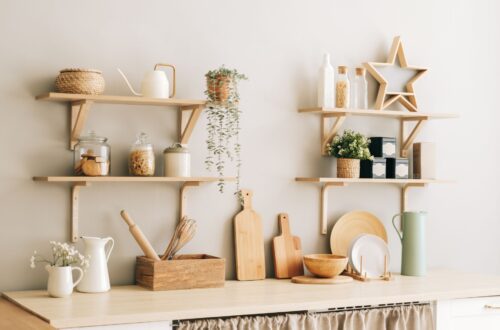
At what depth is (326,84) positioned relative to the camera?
12.5 ft

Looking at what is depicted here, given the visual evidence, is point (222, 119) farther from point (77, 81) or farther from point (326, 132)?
point (77, 81)

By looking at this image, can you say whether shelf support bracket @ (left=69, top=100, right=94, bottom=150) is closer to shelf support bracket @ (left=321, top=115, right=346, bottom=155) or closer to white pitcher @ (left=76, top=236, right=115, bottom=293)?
white pitcher @ (left=76, top=236, right=115, bottom=293)

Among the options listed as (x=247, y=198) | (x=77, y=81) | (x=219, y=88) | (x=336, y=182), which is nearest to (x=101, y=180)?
(x=77, y=81)

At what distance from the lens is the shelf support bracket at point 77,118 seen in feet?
10.5

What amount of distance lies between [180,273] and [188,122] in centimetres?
68

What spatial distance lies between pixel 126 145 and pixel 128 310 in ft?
2.89

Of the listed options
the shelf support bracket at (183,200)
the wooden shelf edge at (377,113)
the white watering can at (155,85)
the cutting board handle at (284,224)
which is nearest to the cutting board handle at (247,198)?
the cutting board handle at (284,224)

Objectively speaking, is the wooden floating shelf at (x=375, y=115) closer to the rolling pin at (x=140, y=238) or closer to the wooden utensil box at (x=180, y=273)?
the wooden utensil box at (x=180, y=273)

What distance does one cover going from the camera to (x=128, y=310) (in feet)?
9.29

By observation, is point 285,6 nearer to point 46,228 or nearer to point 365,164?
point 365,164

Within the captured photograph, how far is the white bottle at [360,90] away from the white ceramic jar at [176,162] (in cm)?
99

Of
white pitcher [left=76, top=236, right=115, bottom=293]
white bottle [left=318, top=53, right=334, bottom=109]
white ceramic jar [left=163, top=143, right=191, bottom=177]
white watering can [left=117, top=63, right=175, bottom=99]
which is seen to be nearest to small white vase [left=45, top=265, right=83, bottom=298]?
white pitcher [left=76, top=236, right=115, bottom=293]

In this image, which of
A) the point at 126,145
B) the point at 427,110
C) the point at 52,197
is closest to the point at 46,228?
the point at 52,197

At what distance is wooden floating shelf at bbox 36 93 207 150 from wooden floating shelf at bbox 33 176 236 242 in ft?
0.59
